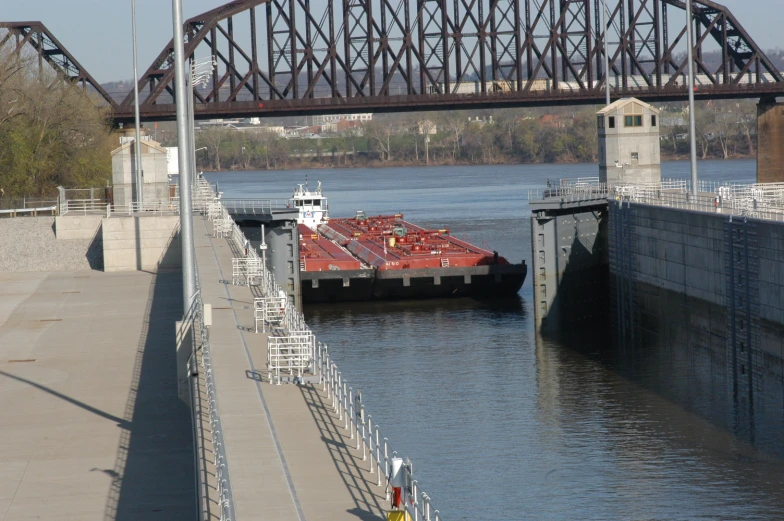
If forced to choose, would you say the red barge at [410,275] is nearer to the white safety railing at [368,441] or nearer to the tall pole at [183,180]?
the tall pole at [183,180]

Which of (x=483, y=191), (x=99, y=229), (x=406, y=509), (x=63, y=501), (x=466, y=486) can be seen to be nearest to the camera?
(x=406, y=509)

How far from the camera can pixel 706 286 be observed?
1447 inches

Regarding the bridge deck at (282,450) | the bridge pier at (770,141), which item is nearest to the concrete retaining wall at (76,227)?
the bridge deck at (282,450)

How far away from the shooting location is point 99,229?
163ft

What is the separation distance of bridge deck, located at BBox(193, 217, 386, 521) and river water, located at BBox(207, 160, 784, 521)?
5346 millimetres

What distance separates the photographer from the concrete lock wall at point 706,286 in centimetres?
3156

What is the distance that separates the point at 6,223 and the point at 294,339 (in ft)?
A: 113

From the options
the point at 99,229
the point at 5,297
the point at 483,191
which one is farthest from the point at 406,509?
the point at 483,191

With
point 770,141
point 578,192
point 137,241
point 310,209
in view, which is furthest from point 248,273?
point 770,141

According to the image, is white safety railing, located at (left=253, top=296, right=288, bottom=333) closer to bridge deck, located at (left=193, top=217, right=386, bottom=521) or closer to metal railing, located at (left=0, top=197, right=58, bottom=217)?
bridge deck, located at (left=193, top=217, right=386, bottom=521)

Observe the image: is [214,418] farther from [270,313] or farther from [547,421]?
[547,421]

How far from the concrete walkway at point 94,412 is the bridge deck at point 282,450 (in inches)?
66.9

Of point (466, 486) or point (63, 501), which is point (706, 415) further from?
point (63, 501)

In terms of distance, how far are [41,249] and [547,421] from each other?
28.1m
